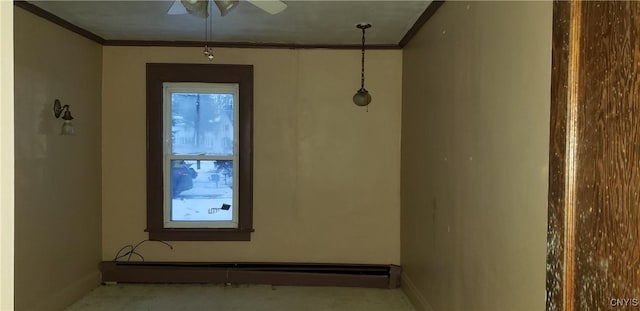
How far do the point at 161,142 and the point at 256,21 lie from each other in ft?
4.99

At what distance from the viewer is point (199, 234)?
4.37 meters

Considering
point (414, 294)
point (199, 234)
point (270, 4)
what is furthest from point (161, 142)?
point (414, 294)

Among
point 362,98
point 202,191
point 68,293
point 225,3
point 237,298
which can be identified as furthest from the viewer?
point 202,191

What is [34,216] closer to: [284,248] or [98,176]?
[98,176]

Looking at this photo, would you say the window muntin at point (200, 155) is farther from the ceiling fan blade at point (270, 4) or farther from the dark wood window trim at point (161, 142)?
the ceiling fan blade at point (270, 4)

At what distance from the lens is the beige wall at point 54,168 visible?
9.96 ft

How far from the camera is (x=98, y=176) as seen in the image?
4.24 metres

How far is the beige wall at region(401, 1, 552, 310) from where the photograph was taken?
176 cm

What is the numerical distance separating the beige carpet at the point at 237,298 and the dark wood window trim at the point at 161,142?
1.55 feet

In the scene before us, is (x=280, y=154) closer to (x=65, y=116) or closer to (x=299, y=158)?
(x=299, y=158)
